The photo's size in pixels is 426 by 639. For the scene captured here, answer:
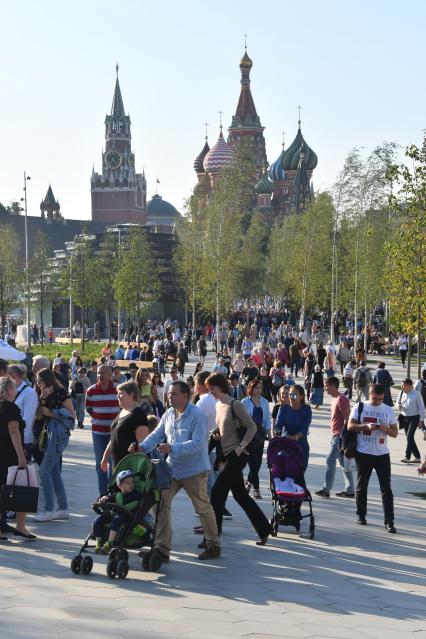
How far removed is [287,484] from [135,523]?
2.59 metres

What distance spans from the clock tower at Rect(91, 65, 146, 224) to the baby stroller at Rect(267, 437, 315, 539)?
158 m

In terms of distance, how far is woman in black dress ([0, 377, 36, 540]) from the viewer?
33.2 feet

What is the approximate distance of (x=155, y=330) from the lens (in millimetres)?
57281

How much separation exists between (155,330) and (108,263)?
1131 centimetres

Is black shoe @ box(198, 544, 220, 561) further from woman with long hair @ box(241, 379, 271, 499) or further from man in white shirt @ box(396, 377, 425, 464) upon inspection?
man in white shirt @ box(396, 377, 425, 464)

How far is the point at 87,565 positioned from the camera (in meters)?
8.84

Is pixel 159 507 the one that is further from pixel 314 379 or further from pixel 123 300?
pixel 123 300

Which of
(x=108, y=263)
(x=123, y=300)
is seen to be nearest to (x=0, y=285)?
(x=123, y=300)

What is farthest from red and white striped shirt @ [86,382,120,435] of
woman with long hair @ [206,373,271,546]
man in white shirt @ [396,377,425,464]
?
man in white shirt @ [396,377,425,464]

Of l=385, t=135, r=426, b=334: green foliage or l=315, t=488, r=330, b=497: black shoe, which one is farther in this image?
l=385, t=135, r=426, b=334: green foliage

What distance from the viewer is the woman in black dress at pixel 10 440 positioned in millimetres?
10133

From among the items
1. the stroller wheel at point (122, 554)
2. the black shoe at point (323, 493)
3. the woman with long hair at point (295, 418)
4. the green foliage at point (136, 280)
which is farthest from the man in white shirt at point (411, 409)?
the green foliage at point (136, 280)

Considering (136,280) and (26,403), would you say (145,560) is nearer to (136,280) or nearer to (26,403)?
(26,403)

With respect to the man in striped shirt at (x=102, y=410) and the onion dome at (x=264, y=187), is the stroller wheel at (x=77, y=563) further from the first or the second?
the onion dome at (x=264, y=187)
